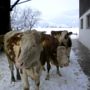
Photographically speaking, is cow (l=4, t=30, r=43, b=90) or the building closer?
cow (l=4, t=30, r=43, b=90)

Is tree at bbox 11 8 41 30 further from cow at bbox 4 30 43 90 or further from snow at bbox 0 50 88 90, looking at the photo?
cow at bbox 4 30 43 90

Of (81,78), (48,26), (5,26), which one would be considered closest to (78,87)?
(81,78)

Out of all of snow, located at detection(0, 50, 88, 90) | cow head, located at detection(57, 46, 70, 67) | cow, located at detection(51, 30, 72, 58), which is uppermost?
cow, located at detection(51, 30, 72, 58)

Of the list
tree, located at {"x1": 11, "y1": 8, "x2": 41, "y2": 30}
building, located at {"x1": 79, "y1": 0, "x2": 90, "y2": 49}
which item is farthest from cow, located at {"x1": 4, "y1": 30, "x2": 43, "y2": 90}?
tree, located at {"x1": 11, "y1": 8, "x2": 41, "y2": 30}

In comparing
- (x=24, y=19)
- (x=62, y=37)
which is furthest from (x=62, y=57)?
(x=24, y=19)

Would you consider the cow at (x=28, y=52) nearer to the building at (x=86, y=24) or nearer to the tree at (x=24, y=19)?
the building at (x=86, y=24)

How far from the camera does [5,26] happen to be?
47.5 feet

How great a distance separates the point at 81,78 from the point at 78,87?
0.98 meters

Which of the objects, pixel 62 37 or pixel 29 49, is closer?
pixel 29 49

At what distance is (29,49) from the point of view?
179 inches

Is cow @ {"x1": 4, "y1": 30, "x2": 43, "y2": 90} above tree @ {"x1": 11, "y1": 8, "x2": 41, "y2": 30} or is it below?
above

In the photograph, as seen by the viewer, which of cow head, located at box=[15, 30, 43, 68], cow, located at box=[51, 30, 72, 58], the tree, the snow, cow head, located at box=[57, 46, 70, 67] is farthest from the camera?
the tree

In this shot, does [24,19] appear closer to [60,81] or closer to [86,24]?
[86,24]

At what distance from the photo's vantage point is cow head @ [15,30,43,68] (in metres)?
4.53
